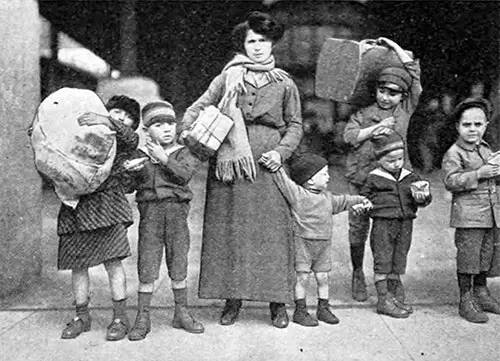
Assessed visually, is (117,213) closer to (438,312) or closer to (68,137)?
(68,137)

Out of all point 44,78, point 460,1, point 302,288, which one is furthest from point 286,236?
point 460,1

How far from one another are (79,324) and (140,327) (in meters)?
0.35

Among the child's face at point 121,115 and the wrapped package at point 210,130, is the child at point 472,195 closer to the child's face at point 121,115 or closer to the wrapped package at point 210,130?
the wrapped package at point 210,130

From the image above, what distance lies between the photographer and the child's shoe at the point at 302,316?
429 cm

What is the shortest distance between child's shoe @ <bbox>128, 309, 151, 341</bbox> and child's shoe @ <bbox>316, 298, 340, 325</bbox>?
1011 millimetres

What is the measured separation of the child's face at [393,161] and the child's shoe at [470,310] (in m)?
0.88

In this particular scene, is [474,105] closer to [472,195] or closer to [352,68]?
[472,195]

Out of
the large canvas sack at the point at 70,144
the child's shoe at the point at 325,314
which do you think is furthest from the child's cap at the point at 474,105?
the large canvas sack at the point at 70,144

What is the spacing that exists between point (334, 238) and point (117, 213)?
2774 millimetres

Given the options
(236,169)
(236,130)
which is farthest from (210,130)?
(236,169)

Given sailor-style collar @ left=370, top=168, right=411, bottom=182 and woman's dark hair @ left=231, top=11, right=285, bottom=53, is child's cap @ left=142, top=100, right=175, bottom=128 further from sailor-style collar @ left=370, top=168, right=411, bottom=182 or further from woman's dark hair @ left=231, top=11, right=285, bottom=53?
sailor-style collar @ left=370, top=168, right=411, bottom=182

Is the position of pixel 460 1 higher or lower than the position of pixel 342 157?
higher

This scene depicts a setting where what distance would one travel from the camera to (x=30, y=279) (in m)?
5.05

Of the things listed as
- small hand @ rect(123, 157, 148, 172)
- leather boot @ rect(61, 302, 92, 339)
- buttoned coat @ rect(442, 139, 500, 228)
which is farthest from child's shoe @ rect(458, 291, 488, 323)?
leather boot @ rect(61, 302, 92, 339)
